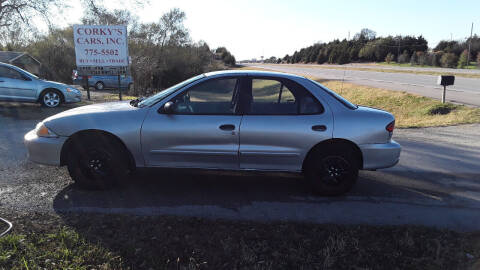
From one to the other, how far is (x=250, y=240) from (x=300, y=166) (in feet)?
4.68

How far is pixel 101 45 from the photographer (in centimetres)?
1245

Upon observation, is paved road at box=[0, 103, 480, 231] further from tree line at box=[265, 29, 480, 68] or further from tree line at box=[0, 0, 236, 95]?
tree line at box=[265, 29, 480, 68]

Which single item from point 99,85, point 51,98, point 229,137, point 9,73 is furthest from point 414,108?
point 99,85

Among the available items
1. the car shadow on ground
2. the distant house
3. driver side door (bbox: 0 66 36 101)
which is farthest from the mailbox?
the distant house

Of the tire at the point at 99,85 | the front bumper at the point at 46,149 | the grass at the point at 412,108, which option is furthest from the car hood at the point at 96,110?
the tire at the point at 99,85

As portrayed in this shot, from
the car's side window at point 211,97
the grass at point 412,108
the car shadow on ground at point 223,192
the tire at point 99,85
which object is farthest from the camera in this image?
the tire at point 99,85

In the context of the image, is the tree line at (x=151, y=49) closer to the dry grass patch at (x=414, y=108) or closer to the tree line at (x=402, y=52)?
the dry grass patch at (x=414, y=108)

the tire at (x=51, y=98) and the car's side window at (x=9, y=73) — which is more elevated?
the car's side window at (x=9, y=73)

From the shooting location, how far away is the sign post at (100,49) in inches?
480

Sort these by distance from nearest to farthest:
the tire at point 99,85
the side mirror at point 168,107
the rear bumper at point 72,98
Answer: the side mirror at point 168,107 → the rear bumper at point 72,98 → the tire at point 99,85

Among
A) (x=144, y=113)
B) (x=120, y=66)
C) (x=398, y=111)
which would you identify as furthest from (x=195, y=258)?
Answer: (x=398, y=111)

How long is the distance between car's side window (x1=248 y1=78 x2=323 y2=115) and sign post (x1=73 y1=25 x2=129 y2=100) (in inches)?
364

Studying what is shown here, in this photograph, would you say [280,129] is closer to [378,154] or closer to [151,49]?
[378,154]

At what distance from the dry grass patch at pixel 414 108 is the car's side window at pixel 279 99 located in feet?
23.6
